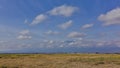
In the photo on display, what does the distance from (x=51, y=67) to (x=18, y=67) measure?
6.88m

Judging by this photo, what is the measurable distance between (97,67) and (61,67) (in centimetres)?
751

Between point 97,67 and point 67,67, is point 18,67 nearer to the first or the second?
point 67,67

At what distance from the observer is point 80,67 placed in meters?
45.8

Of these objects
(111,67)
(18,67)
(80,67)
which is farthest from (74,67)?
(18,67)

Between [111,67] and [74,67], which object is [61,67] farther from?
[111,67]

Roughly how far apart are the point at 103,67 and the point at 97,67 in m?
1.26

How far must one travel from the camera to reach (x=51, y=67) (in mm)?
46844

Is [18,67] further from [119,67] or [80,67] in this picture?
[119,67]

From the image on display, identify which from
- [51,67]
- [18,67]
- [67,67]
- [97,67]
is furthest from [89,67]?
[18,67]

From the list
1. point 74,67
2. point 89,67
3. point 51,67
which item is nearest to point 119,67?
point 89,67

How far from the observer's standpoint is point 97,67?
153ft

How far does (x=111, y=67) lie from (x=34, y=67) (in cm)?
1594

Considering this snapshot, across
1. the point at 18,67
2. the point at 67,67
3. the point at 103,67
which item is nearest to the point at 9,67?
the point at 18,67

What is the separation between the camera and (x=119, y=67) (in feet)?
150
